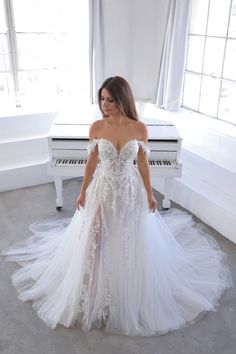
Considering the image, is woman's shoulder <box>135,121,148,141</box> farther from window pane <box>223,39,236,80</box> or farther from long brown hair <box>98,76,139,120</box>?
window pane <box>223,39,236,80</box>

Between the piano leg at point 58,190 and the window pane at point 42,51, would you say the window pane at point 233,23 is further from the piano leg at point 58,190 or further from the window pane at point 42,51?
the piano leg at point 58,190

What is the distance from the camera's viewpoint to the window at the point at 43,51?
461 centimetres

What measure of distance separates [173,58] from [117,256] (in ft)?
9.67

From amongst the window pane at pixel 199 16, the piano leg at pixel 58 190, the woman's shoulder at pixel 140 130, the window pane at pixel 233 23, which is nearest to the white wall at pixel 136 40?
the window pane at pixel 199 16

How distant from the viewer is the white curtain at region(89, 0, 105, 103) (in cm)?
452

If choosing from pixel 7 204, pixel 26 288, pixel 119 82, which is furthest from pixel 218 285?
pixel 7 204

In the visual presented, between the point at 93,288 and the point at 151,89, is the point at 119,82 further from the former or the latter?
the point at 151,89

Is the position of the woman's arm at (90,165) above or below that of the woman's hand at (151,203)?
above

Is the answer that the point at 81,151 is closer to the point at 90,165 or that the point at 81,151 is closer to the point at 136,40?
the point at 90,165

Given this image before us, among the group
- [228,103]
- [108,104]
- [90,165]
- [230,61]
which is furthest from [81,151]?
[230,61]

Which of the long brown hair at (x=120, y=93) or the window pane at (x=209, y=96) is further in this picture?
the window pane at (x=209, y=96)

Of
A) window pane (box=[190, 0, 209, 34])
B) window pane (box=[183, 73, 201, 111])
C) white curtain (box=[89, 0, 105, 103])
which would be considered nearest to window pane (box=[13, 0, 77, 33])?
white curtain (box=[89, 0, 105, 103])

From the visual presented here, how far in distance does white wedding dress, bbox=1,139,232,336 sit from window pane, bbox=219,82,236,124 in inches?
86.9

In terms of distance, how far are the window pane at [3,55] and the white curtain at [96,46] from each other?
1.13 meters
